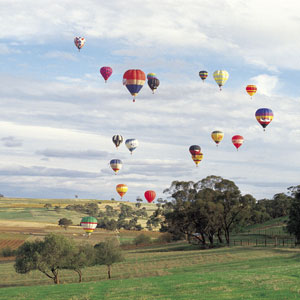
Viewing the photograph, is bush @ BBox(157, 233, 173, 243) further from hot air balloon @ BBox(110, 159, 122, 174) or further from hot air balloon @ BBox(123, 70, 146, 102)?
hot air balloon @ BBox(123, 70, 146, 102)

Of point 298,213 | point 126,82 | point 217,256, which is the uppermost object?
point 126,82

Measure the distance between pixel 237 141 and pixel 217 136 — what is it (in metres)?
5.52

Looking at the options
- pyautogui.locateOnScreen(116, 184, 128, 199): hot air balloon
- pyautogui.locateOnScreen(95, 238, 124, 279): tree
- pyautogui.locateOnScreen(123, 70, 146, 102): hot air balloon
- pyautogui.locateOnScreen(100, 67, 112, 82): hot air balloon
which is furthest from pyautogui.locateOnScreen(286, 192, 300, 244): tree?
pyautogui.locateOnScreen(100, 67, 112, 82): hot air balloon

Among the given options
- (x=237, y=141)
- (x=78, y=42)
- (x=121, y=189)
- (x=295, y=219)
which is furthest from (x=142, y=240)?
(x=295, y=219)

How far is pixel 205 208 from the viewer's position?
91250 millimetres

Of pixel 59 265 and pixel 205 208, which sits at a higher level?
pixel 205 208

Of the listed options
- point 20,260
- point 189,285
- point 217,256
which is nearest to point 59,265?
point 20,260

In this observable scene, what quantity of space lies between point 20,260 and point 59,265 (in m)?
5.94

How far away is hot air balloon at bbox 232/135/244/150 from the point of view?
116m

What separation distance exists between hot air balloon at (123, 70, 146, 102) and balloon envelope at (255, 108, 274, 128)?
3094 cm

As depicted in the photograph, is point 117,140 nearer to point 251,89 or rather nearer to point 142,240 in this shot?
point 251,89

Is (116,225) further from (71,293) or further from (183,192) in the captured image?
(71,293)

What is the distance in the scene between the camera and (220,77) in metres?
111

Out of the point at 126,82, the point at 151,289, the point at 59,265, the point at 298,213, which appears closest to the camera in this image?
the point at 151,289
